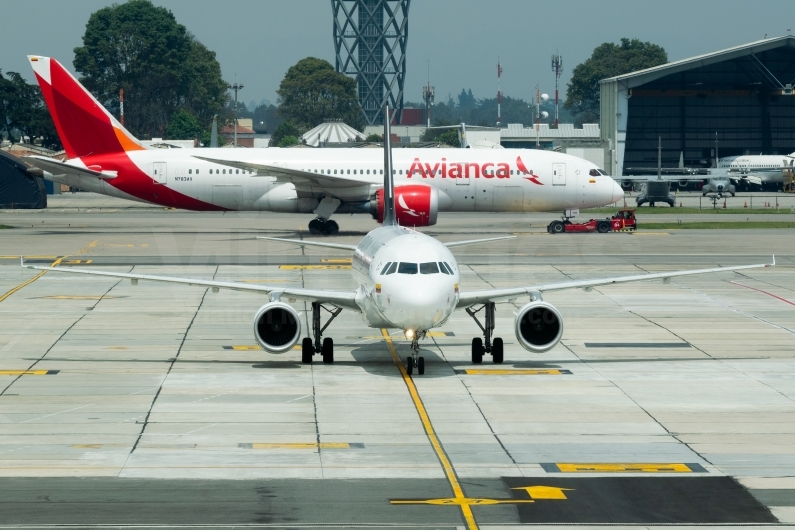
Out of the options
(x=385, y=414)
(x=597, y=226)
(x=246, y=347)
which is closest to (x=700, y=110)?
(x=597, y=226)

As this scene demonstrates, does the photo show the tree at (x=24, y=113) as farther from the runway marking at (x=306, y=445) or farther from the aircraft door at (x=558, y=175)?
the runway marking at (x=306, y=445)

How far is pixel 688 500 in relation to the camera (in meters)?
15.9

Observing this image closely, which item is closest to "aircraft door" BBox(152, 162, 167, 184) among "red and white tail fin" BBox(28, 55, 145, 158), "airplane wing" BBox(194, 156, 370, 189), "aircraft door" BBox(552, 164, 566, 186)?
"red and white tail fin" BBox(28, 55, 145, 158)

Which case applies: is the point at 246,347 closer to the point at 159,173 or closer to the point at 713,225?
the point at 159,173

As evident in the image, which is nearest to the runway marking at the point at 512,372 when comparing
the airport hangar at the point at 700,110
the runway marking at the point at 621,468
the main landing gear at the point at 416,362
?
the main landing gear at the point at 416,362

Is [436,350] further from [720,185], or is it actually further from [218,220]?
[720,185]

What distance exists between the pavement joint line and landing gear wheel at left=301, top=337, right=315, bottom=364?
2.02m

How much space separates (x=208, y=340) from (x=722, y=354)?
1316 centimetres

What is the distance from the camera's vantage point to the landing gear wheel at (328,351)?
26.8 metres

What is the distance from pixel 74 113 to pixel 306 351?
4113 centimetres

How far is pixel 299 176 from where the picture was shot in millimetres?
61562

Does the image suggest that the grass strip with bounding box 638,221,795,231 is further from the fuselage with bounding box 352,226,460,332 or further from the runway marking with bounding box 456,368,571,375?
the fuselage with bounding box 352,226,460,332

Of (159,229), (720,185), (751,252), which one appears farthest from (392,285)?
(720,185)

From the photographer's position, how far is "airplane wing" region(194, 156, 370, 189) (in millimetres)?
60144
